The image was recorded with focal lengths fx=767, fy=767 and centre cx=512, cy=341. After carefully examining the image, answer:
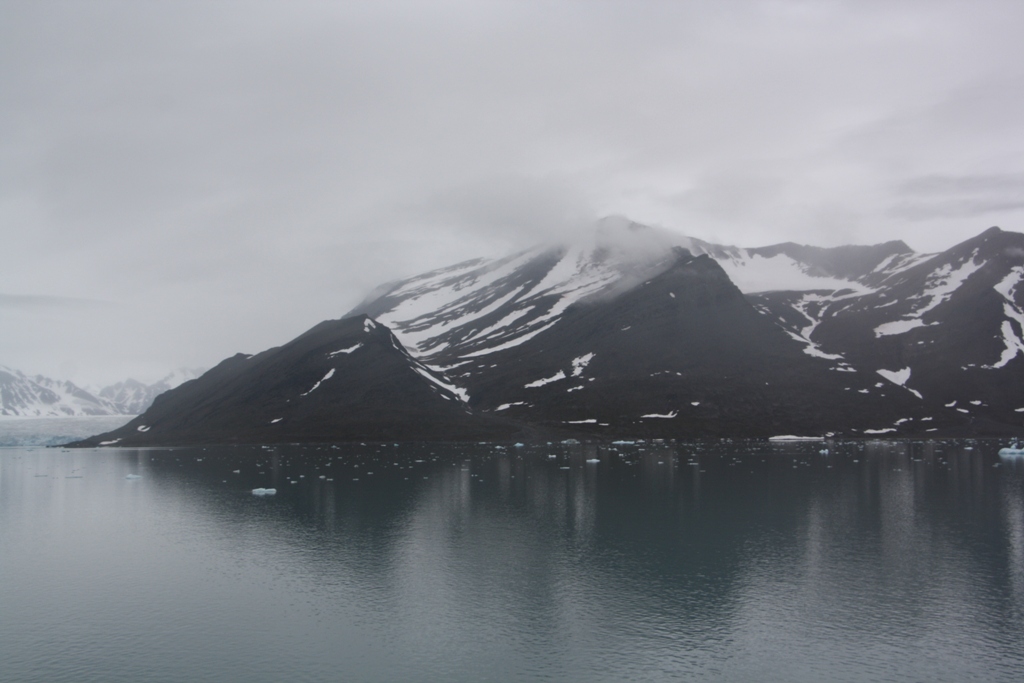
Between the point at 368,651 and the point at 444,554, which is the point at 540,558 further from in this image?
the point at 368,651

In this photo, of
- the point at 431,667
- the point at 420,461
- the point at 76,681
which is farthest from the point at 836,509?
the point at 420,461

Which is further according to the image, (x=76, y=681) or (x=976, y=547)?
(x=976, y=547)

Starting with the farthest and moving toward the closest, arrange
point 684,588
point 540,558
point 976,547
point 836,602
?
point 976,547
point 540,558
point 684,588
point 836,602

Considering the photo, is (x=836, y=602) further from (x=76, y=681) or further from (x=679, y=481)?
(x=679, y=481)

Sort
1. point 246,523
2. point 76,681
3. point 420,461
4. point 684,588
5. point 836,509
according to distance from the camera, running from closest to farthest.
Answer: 1. point 76,681
2. point 684,588
3. point 246,523
4. point 836,509
5. point 420,461

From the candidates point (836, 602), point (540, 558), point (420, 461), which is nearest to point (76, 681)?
point (540, 558)

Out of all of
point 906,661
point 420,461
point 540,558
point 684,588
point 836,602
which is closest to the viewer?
point 906,661
